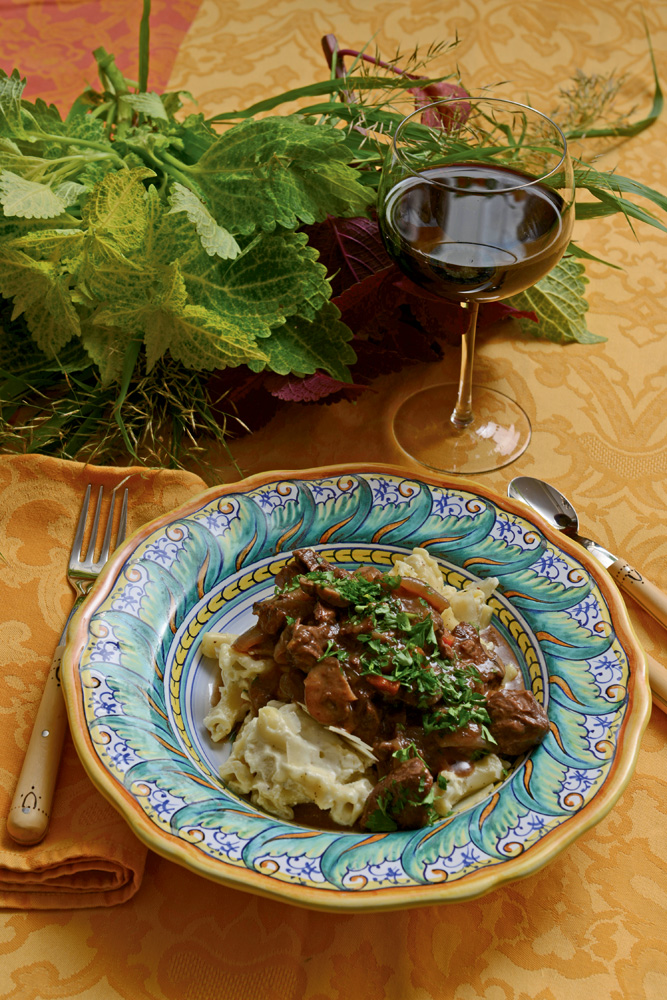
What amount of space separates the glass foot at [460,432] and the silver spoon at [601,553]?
0.54ft

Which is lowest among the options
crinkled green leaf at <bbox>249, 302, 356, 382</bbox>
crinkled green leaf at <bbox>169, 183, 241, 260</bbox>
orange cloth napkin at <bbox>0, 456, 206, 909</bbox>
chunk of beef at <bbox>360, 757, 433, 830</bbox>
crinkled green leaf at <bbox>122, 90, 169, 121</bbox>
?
orange cloth napkin at <bbox>0, 456, 206, 909</bbox>

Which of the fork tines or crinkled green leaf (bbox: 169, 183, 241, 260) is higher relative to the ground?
crinkled green leaf (bbox: 169, 183, 241, 260)

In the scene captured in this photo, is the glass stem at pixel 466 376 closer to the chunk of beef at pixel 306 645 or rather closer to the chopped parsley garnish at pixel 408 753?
the chunk of beef at pixel 306 645

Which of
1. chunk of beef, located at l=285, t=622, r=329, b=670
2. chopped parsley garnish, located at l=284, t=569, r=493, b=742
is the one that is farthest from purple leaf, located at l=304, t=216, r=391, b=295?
chunk of beef, located at l=285, t=622, r=329, b=670

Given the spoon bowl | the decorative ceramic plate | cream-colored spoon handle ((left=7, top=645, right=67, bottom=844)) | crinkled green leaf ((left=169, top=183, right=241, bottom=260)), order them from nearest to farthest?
the decorative ceramic plate < cream-colored spoon handle ((left=7, top=645, right=67, bottom=844)) < crinkled green leaf ((left=169, top=183, right=241, bottom=260)) < the spoon bowl

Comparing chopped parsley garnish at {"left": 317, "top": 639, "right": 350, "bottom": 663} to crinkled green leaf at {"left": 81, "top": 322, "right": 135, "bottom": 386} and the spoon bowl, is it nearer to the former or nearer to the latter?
the spoon bowl

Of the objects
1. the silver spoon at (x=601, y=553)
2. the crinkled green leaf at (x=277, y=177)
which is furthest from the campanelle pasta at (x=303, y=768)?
the crinkled green leaf at (x=277, y=177)

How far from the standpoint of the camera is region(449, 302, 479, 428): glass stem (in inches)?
87.6

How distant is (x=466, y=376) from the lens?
2344 mm

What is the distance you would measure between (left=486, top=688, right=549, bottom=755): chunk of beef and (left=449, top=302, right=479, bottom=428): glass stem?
102 centimetres

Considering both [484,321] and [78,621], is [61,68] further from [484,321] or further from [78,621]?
[78,621]

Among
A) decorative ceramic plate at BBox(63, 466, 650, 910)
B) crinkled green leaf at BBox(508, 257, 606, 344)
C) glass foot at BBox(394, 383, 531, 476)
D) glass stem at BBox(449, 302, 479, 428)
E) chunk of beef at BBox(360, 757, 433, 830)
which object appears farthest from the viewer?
crinkled green leaf at BBox(508, 257, 606, 344)

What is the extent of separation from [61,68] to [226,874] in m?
3.54

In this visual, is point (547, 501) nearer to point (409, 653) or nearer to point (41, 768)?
point (409, 653)
